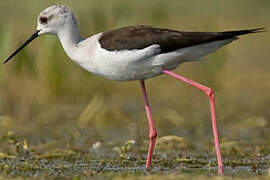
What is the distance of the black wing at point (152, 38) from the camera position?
16.6 feet

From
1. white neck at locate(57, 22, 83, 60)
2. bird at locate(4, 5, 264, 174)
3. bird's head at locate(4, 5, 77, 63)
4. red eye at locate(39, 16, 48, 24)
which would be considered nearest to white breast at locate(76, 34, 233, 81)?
bird at locate(4, 5, 264, 174)

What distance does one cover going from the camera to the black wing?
5055 mm

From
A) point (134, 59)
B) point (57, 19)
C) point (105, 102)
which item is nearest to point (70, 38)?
point (57, 19)

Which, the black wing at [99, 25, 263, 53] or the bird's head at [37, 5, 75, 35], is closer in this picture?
the black wing at [99, 25, 263, 53]

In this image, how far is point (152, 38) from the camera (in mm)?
5113

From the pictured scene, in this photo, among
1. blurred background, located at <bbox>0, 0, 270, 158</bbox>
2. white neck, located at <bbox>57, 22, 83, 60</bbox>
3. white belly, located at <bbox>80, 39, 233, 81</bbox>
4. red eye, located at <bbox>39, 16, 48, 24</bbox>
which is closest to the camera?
white belly, located at <bbox>80, 39, 233, 81</bbox>

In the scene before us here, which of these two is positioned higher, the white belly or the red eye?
the red eye

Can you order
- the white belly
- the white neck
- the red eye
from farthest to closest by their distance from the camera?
1. the red eye
2. the white neck
3. the white belly

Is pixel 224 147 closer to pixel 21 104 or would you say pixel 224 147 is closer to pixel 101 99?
pixel 101 99

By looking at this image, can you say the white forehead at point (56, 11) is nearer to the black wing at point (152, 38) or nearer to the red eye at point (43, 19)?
the red eye at point (43, 19)

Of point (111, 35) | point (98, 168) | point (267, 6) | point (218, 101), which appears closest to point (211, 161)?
point (98, 168)

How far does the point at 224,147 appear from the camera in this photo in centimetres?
616

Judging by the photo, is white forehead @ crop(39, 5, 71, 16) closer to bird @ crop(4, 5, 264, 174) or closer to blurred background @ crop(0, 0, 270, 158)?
bird @ crop(4, 5, 264, 174)

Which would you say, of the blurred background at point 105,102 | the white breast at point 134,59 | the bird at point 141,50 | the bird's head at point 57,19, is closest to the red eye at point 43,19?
the bird's head at point 57,19
